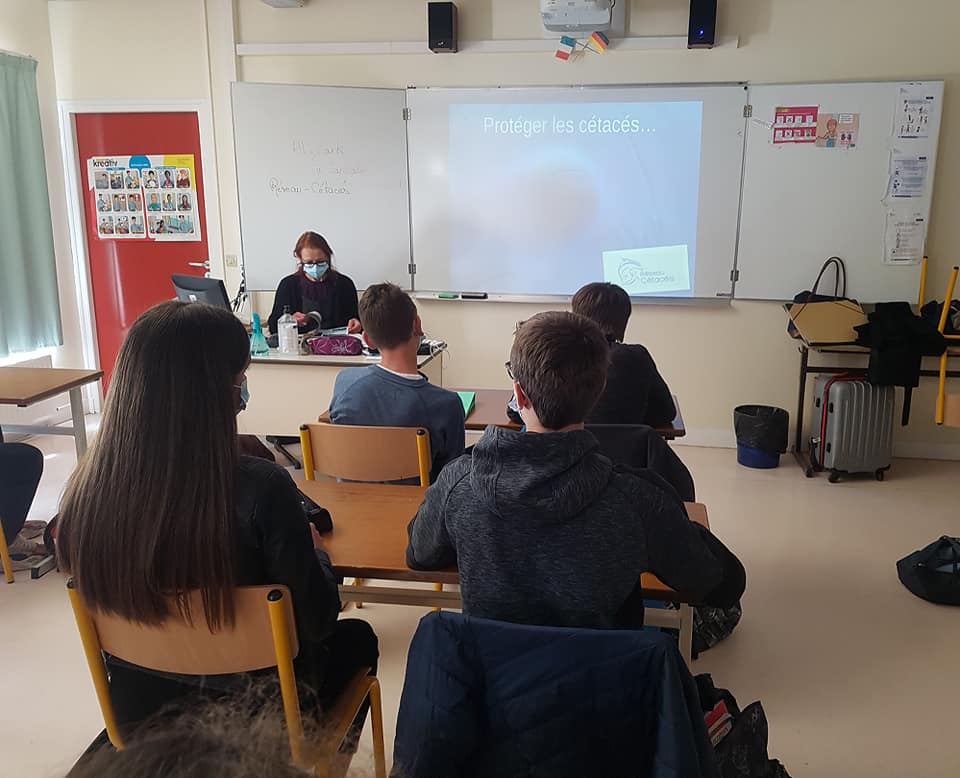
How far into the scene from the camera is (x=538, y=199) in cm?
485

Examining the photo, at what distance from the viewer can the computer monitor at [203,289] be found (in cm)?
384

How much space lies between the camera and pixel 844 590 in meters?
Answer: 3.12

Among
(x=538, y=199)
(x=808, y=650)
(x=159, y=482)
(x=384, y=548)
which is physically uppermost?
(x=538, y=199)

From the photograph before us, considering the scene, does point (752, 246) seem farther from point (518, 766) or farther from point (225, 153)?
point (518, 766)

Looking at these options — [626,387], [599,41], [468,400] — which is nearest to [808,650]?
[626,387]

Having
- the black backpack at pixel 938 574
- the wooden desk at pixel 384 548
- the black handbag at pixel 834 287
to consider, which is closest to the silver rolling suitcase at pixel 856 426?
the black handbag at pixel 834 287

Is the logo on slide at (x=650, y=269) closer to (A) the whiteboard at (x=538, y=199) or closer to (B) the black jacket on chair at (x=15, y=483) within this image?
(A) the whiteboard at (x=538, y=199)

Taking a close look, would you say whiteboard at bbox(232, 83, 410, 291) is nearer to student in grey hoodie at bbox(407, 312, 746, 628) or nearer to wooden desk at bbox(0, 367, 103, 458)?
wooden desk at bbox(0, 367, 103, 458)

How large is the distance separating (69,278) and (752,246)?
4.44m

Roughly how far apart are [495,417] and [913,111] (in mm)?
3110

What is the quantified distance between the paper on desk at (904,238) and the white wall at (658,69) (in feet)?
0.27

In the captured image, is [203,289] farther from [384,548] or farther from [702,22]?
[702,22]

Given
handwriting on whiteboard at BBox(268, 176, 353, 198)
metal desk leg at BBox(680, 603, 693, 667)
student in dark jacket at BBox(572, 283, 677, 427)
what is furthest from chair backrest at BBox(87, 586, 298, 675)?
handwriting on whiteboard at BBox(268, 176, 353, 198)

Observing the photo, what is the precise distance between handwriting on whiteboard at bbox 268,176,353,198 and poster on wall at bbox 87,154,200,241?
2.13 ft
